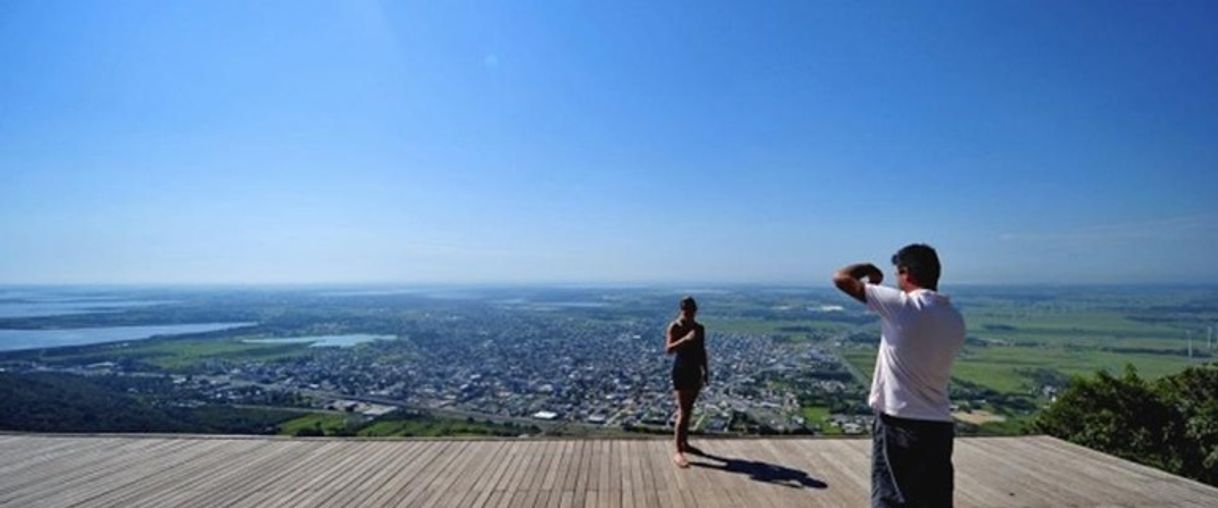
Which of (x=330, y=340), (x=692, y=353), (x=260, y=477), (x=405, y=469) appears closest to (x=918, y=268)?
(x=692, y=353)

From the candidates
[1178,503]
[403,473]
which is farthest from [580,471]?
[1178,503]

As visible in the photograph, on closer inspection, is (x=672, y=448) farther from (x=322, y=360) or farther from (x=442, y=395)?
(x=322, y=360)

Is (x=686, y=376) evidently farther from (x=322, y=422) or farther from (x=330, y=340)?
(x=330, y=340)

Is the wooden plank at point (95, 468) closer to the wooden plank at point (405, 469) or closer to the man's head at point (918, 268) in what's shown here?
the wooden plank at point (405, 469)

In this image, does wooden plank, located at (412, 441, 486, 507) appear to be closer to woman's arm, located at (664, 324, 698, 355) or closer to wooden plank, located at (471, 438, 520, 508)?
wooden plank, located at (471, 438, 520, 508)

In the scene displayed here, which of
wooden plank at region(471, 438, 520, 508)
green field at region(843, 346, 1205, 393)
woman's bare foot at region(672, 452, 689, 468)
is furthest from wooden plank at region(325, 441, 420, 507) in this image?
green field at region(843, 346, 1205, 393)

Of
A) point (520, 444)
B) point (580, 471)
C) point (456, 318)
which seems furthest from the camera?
point (456, 318)
